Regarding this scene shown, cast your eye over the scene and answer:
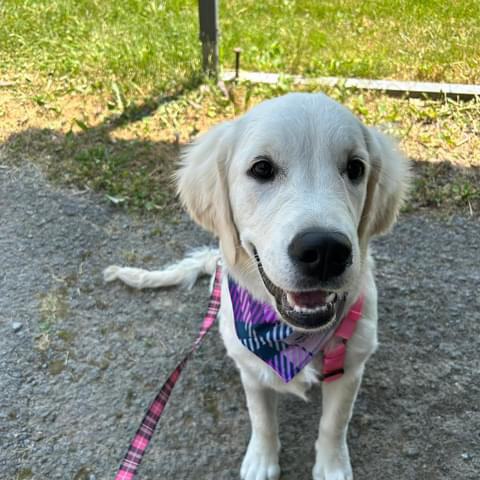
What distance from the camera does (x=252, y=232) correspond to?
5.93 feet

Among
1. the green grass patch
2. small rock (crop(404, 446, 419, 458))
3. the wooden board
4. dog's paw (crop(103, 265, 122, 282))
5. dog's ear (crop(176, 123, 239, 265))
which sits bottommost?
small rock (crop(404, 446, 419, 458))

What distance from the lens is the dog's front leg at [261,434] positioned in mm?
2227

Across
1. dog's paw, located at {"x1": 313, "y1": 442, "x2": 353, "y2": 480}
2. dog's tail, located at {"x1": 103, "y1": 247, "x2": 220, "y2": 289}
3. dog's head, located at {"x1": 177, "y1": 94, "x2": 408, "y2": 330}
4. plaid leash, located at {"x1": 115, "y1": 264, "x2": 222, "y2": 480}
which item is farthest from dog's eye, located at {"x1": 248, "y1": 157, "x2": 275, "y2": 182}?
dog's tail, located at {"x1": 103, "y1": 247, "x2": 220, "y2": 289}

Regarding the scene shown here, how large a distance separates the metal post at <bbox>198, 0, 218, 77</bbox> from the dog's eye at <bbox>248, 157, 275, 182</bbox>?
114 inches

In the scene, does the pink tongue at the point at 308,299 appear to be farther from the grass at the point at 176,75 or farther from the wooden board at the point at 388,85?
the wooden board at the point at 388,85

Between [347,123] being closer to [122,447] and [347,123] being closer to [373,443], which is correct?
[373,443]

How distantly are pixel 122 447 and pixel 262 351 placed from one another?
847mm

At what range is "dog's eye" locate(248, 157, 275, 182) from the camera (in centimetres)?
180

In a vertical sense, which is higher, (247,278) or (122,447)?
(247,278)

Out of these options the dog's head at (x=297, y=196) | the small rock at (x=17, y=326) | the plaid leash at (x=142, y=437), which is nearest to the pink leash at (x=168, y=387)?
the plaid leash at (x=142, y=437)

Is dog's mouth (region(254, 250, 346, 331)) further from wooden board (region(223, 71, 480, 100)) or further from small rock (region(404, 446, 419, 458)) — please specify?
wooden board (region(223, 71, 480, 100))

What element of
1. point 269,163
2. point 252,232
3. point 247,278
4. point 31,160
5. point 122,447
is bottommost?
point 122,447

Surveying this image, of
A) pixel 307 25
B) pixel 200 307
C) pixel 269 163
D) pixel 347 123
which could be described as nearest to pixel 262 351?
pixel 269 163

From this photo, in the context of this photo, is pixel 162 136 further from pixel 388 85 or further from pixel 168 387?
pixel 168 387
